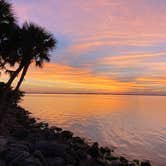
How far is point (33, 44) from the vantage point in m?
19.6

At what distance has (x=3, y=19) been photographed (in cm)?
2036

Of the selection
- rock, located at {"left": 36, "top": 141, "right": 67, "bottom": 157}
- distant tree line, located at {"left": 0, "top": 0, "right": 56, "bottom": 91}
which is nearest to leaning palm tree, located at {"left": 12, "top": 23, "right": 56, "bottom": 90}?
distant tree line, located at {"left": 0, "top": 0, "right": 56, "bottom": 91}

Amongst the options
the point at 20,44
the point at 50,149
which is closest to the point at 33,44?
the point at 20,44

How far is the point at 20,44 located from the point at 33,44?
4.02 feet

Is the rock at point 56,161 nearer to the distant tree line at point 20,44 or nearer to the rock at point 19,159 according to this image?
the rock at point 19,159

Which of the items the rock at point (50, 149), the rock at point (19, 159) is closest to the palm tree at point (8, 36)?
the rock at point (50, 149)

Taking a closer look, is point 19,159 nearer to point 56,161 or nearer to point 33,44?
point 56,161

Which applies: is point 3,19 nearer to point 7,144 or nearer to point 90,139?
point 7,144

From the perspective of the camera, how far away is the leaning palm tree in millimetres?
19562

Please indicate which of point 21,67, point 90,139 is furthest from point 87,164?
point 90,139

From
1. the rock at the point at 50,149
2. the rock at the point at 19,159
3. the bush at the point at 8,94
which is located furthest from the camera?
the bush at the point at 8,94

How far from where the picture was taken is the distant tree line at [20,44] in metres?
19.6

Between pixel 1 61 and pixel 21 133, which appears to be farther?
pixel 1 61

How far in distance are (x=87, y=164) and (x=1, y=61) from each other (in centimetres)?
1186
